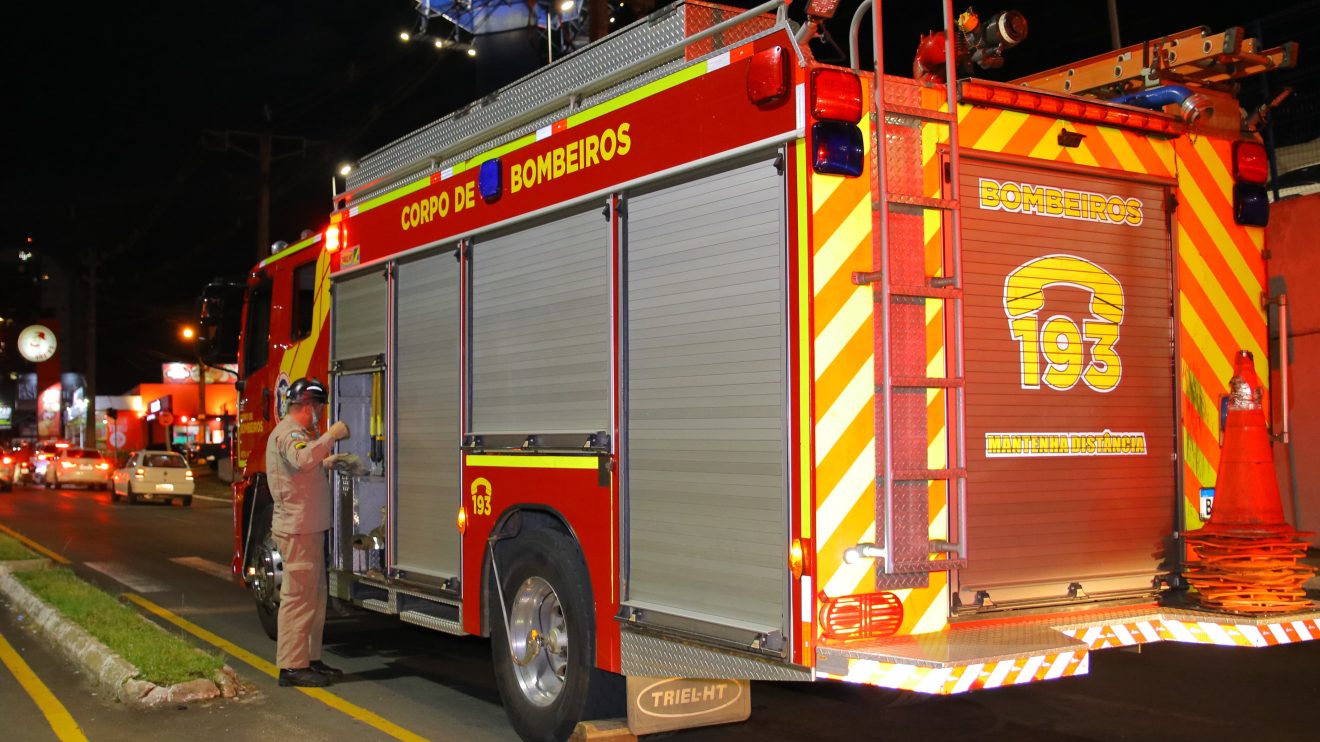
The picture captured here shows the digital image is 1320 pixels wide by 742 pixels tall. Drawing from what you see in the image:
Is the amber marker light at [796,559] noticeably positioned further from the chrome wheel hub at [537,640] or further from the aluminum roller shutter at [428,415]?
the aluminum roller shutter at [428,415]

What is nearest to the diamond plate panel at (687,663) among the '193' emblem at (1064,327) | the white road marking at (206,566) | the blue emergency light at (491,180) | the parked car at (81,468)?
the '193' emblem at (1064,327)

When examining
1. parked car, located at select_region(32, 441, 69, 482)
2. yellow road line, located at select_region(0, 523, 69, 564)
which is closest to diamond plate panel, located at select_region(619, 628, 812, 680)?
yellow road line, located at select_region(0, 523, 69, 564)

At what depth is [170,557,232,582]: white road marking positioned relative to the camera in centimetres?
1426

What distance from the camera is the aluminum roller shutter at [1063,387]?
5195mm

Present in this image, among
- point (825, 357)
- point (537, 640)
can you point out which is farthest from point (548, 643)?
point (825, 357)

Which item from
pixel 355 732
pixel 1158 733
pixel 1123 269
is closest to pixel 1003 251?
pixel 1123 269

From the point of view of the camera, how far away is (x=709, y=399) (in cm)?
502

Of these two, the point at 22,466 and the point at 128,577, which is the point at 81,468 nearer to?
the point at 22,466

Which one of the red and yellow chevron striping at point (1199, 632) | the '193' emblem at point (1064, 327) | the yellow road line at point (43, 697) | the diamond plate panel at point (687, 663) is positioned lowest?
the yellow road line at point (43, 697)

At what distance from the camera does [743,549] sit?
479 cm

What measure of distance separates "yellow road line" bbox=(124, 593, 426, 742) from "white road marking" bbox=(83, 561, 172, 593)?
2.04 feet

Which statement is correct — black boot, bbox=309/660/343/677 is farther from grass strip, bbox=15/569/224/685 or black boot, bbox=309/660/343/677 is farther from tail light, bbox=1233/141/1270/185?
tail light, bbox=1233/141/1270/185

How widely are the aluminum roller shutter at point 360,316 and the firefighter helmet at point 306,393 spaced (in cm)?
33

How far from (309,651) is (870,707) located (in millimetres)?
3553
